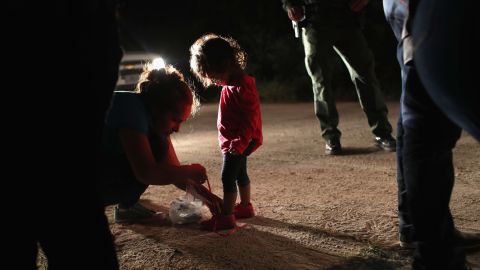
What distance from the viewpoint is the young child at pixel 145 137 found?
2.70 meters

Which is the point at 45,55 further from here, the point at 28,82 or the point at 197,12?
the point at 197,12

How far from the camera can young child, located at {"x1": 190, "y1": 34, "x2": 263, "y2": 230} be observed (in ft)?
10.5

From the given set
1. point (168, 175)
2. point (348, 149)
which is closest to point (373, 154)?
point (348, 149)

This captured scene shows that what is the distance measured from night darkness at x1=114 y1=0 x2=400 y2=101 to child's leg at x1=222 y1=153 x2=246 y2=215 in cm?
1006

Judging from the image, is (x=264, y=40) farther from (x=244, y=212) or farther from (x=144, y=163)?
(x=144, y=163)

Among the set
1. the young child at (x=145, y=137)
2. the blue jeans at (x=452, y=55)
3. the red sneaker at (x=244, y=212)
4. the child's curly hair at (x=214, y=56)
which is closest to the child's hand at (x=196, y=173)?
the young child at (x=145, y=137)

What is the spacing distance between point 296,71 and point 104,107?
15.6 metres

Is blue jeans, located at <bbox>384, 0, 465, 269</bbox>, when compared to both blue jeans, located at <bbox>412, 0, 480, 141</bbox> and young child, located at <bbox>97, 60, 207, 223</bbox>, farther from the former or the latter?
young child, located at <bbox>97, 60, 207, 223</bbox>

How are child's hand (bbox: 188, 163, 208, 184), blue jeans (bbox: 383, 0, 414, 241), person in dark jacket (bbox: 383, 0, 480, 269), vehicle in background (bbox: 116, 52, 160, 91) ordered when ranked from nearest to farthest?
1. person in dark jacket (bbox: 383, 0, 480, 269)
2. blue jeans (bbox: 383, 0, 414, 241)
3. child's hand (bbox: 188, 163, 208, 184)
4. vehicle in background (bbox: 116, 52, 160, 91)

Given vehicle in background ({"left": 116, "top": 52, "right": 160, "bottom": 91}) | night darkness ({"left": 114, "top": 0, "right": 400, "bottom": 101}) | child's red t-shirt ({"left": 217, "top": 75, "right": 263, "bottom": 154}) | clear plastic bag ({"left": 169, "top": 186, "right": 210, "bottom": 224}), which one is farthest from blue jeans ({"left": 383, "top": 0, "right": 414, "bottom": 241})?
night darkness ({"left": 114, "top": 0, "right": 400, "bottom": 101})

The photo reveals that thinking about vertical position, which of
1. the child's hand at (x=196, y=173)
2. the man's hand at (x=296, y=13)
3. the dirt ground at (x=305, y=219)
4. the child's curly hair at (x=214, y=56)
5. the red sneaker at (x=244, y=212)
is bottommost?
the dirt ground at (x=305, y=219)

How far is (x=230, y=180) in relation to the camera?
126 inches

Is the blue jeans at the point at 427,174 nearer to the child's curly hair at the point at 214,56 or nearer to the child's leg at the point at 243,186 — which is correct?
the child's curly hair at the point at 214,56

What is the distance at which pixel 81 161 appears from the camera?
1695mm
